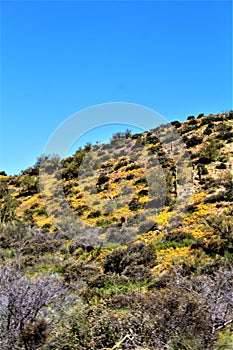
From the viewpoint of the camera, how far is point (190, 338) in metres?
7.88

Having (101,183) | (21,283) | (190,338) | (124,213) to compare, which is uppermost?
(101,183)

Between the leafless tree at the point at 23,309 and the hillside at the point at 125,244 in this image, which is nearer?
the leafless tree at the point at 23,309

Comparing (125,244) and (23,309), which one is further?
(125,244)

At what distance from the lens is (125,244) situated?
24.2 meters

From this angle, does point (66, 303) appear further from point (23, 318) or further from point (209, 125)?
point (209, 125)

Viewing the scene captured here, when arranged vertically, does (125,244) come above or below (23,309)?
above

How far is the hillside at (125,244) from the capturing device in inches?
336

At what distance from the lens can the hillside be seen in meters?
8.54

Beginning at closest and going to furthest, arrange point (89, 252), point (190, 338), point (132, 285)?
point (190, 338) → point (132, 285) → point (89, 252)

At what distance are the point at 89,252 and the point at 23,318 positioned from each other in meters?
15.4

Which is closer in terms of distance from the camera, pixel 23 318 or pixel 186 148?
pixel 23 318

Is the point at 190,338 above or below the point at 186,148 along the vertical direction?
below

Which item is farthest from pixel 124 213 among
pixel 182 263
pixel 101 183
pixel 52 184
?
pixel 52 184

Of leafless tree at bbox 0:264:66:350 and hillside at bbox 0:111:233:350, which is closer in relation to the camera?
leafless tree at bbox 0:264:66:350
